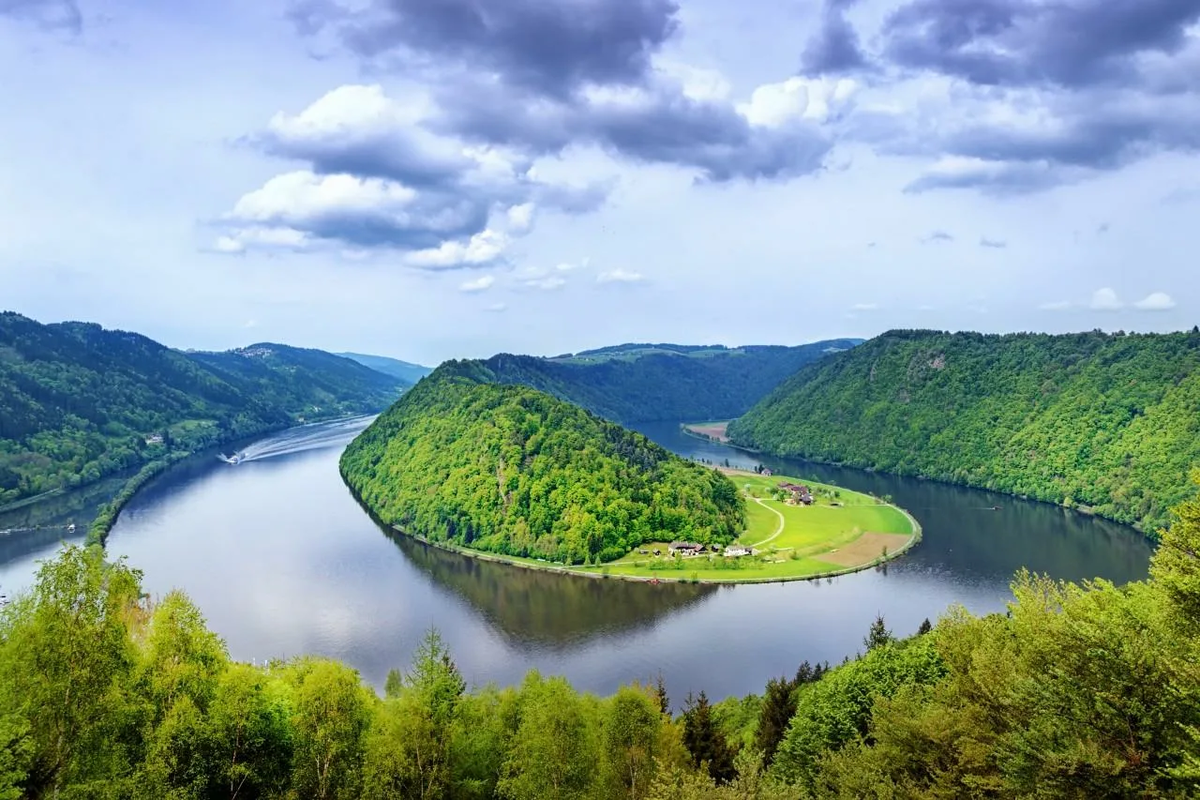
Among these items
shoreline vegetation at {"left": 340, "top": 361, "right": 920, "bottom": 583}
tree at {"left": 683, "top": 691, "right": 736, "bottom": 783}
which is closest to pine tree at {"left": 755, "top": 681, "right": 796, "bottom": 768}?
tree at {"left": 683, "top": 691, "right": 736, "bottom": 783}

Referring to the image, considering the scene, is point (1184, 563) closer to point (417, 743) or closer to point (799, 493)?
point (417, 743)

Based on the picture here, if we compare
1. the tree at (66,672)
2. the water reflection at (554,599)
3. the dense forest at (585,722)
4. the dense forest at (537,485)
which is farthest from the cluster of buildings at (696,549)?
the tree at (66,672)

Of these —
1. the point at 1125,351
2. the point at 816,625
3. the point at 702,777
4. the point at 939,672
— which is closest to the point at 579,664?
the point at 816,625

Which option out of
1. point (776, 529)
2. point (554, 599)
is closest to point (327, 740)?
point (554, 599)

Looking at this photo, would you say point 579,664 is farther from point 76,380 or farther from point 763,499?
point 76,380

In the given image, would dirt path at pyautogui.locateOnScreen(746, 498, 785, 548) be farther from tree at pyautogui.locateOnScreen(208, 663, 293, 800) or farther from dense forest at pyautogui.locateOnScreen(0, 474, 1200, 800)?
tree at pyautogui.locateOnScreen(208, 663, 293, 800)

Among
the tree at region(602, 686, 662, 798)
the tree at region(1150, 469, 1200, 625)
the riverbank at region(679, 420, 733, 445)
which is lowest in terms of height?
the tree at region(602, 686, 662, 798)

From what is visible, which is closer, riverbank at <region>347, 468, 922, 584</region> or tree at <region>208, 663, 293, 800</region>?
tree at <region>208, 663, 293, 800</region>
